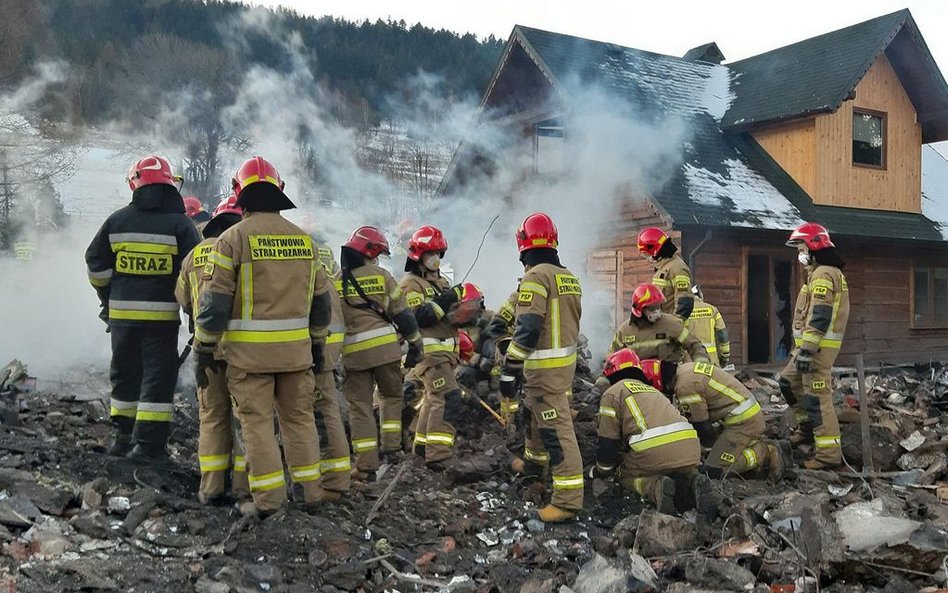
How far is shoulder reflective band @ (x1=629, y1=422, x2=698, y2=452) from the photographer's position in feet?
17.7

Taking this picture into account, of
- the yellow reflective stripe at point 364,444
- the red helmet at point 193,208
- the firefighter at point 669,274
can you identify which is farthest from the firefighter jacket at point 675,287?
the red helmet at point 193,208

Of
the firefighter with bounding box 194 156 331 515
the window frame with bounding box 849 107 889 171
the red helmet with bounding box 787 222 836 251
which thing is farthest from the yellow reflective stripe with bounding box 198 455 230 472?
the window frame with bounding box 849 107 889 171

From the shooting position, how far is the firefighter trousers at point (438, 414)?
21.1ft

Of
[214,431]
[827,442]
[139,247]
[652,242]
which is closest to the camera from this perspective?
[214,431]

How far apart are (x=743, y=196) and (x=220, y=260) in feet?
34.5

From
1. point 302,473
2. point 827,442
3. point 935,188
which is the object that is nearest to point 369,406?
point 302,473

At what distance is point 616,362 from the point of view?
5836 mm

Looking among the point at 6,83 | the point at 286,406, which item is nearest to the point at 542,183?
the point at 286,406

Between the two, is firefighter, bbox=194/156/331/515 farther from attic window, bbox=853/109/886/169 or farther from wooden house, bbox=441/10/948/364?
attic window, bbox=853/109/886/169

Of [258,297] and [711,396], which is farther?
[711,396]

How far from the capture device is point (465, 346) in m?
8.10

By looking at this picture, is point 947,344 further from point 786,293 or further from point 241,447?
point 241,447

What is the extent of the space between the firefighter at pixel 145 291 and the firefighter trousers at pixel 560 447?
254 centimetres

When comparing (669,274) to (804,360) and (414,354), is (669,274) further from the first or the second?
(414,354)
